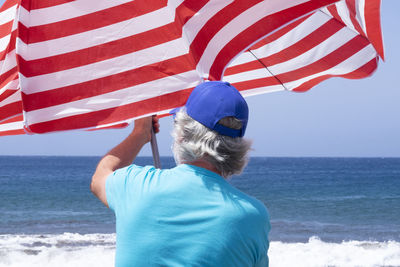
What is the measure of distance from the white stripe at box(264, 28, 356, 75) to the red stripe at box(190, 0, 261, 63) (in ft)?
3.68

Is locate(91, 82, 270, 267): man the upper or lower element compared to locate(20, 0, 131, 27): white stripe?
lower

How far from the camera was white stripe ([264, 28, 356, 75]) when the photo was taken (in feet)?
9.89

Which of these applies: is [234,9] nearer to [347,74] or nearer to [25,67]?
[25,67]

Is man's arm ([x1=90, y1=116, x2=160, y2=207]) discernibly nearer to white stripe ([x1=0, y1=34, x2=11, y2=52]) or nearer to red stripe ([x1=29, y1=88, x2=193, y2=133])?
red stripe ([x1=29, y1=88, x2=193, y2=133])

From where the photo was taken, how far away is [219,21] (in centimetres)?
201

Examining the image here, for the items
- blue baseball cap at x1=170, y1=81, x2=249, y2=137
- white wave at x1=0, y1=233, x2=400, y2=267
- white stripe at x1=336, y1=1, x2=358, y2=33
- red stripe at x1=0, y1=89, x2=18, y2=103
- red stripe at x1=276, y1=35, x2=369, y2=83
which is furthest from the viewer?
white wave at x1=0, y1=233, x2=400, y2=267

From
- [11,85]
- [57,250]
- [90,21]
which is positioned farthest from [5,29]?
[57,250]

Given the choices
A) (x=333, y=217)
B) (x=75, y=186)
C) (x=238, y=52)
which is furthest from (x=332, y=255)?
(x=75, y=186)

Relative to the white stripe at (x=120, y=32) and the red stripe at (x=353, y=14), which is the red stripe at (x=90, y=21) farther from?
the red stripe at (x=353, y=14)

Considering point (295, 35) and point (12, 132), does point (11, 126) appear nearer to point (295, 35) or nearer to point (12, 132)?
point (12, 132)

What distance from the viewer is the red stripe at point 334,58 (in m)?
2.98

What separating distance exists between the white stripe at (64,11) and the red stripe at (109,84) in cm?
26

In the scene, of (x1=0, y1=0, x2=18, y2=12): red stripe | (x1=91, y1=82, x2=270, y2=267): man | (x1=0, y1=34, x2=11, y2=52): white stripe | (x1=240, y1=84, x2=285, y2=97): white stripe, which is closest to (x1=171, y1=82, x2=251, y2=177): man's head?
(x1=91, y1=82, x2=270, y2=267): man

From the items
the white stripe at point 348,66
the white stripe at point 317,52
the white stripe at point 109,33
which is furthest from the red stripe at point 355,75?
the white stripe at point 109,33
